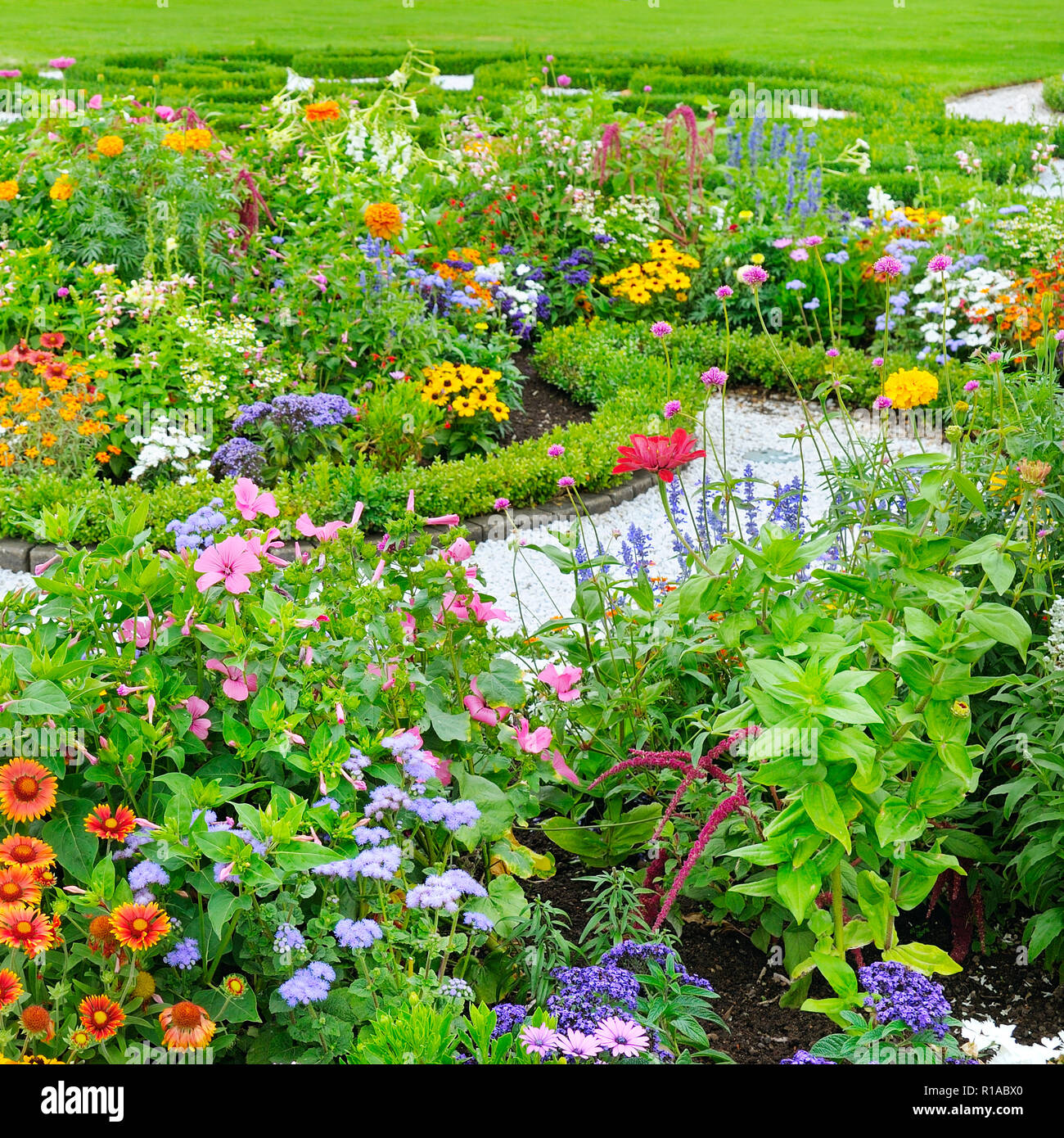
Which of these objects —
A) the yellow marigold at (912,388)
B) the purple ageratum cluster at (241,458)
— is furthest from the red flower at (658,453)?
the purple ageratum cluster at (241,458)

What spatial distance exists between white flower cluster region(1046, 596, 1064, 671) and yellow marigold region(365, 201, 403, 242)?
395 centimetres

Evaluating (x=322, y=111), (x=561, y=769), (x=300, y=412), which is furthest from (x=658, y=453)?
(x=322, y=111)

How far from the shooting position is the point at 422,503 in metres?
4.73

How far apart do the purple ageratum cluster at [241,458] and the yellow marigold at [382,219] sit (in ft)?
3.87

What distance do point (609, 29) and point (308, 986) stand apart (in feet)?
73.3

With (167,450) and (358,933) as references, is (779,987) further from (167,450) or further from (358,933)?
(167,450)

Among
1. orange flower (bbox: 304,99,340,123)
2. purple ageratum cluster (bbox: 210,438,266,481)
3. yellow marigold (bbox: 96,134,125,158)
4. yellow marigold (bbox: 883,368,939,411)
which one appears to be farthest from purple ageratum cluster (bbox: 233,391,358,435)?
yellow marigold (bbox: 883,368,939,411)

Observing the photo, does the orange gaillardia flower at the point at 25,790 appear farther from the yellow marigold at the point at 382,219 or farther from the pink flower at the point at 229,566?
the yellow marigold at the point at 382,219

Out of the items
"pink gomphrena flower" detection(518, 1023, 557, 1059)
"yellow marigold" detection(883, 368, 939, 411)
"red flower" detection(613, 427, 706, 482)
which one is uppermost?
"yellow marigold" detection(883, 368, 939, 411)

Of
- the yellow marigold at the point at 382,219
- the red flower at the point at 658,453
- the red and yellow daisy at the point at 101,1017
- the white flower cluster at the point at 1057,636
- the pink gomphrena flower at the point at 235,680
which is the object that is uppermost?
the yellow marigold at the point at 382,219

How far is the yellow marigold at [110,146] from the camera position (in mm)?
5797

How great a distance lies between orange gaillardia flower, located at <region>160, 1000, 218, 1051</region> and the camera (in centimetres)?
174

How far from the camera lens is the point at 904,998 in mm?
1841

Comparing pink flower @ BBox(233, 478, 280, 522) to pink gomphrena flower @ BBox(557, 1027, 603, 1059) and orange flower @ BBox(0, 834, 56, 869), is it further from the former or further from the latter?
pink gomphrena flower @ BBox(557, 1027, 603, 1059)
